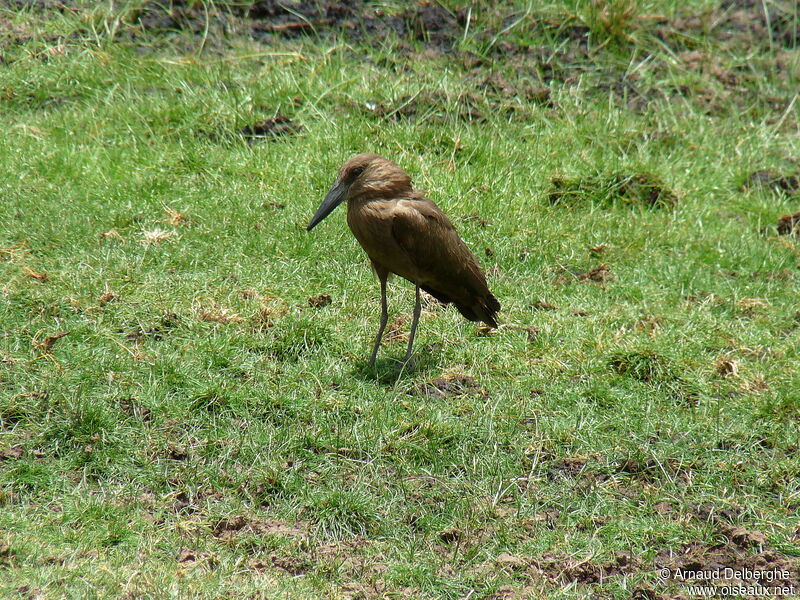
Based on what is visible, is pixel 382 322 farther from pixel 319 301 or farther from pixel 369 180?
pixel 369 180

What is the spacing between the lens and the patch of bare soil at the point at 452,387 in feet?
17.7

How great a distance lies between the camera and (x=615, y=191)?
7.77 m

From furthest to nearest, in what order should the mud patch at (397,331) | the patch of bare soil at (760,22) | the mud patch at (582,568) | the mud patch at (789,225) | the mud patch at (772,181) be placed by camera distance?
the patch of bare soil at (760,22) → the mud patch at (772,181) → the mud patch at (789,225) → the mud patch at (397,331) → the mud patch at (582,568)

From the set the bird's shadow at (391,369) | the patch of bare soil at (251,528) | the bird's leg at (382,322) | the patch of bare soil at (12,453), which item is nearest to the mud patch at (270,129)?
the bird's leg at (382,322)

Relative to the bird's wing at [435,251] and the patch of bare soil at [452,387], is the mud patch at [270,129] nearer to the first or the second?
the bird's wing at [435,251]

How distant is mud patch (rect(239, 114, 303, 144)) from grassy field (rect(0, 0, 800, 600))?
0.04m

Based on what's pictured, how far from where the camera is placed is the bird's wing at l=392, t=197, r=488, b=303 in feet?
Result: 17.6

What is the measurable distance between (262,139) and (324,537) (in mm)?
4370

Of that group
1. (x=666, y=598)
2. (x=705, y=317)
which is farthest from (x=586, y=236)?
(x=666, y=598)

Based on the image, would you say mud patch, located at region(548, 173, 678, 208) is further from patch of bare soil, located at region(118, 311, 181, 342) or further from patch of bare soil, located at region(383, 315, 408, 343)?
patch of bare soil, located at region(118, 311, 181, 342)

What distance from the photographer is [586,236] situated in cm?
721

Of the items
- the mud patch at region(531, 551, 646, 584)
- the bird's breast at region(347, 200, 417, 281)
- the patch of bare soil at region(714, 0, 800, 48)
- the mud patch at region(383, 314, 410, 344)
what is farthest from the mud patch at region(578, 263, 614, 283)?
the patch of bare soil at region(714, 0, 800, 48)

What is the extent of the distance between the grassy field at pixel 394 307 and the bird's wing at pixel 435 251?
42 centimetres

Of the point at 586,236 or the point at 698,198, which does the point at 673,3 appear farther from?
the point at 586,236
